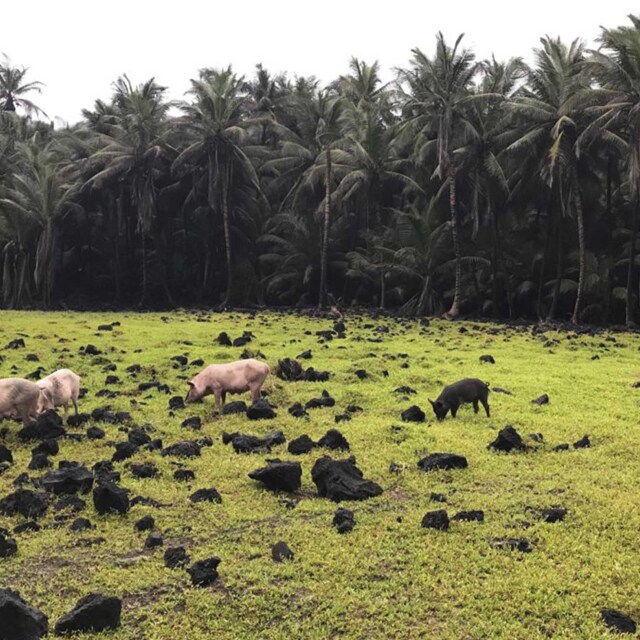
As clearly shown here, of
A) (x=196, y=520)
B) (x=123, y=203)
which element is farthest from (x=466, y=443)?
(x=123, y=203)

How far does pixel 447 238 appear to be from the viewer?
38.0 metres

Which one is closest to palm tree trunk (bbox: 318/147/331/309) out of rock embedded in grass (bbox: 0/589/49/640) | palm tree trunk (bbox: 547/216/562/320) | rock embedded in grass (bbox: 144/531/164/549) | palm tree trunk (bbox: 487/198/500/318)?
palm tree trunk (bbox: 487/198/500/318)

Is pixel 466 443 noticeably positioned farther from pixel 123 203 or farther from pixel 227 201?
pixel 123 203

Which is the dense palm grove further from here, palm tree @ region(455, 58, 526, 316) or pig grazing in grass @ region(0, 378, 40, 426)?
pig grazing in grass @ region(0, 378, 40, 426)

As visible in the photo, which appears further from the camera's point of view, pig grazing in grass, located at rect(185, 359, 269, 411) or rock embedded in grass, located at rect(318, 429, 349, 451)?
pig grazing in grass, located at rect(185, 359, 269, 411)

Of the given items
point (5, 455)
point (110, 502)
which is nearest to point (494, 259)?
point (5, 455)

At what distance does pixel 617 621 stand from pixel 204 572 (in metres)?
3.40

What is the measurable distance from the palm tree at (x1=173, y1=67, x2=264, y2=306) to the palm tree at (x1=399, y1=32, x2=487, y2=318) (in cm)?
1083

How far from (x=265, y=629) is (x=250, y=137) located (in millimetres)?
46957

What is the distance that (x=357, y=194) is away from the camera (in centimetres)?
4281

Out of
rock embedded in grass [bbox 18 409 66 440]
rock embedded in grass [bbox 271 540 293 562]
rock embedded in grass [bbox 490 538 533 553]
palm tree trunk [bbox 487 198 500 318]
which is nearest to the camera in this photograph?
rock embedded in grass [bbox 271 540 293 562]

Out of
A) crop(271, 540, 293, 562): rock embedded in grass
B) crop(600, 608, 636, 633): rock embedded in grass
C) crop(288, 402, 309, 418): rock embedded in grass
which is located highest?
crop(288, 402, 309, 418): rock embedded in grass

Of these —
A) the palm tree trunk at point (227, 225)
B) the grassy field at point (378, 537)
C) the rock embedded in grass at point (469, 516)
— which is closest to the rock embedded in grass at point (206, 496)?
the grassy field at point (378, 537)

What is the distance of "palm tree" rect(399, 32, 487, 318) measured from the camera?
3456 cm
